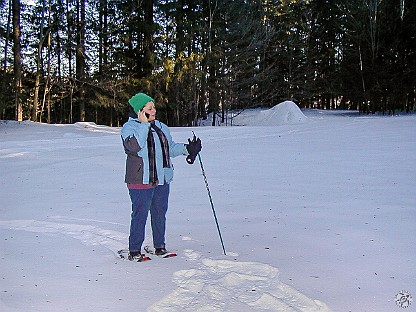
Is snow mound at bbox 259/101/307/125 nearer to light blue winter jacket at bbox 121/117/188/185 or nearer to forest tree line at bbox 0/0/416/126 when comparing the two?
forest tree line at bbox 0/0/416/126

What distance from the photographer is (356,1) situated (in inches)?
1054

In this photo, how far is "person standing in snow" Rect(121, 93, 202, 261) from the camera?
3.63 m

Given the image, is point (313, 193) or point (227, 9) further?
point (227, 9)

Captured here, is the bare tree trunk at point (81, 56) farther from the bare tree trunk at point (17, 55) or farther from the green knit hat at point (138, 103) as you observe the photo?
the green knit hat at point (138, 103)

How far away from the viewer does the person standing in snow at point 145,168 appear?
3.63 meters

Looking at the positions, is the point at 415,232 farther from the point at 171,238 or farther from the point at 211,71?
the point at 211,71

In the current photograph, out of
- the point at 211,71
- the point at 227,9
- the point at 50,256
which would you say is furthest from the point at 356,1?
the point at 50,256

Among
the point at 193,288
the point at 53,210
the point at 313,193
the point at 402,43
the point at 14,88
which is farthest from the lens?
the point at 402,43

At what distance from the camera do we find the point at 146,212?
3730mm

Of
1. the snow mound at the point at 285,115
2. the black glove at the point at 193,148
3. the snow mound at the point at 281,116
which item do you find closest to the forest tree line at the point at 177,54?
the snow mound at the point at 281,116

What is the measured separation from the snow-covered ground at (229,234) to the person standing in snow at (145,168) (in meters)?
0.27

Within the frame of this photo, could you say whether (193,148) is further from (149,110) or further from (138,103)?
(138,103)

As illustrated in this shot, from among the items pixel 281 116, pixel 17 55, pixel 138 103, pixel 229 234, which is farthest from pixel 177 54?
pixel 138 103

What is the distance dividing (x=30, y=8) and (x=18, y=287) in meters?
27.1
